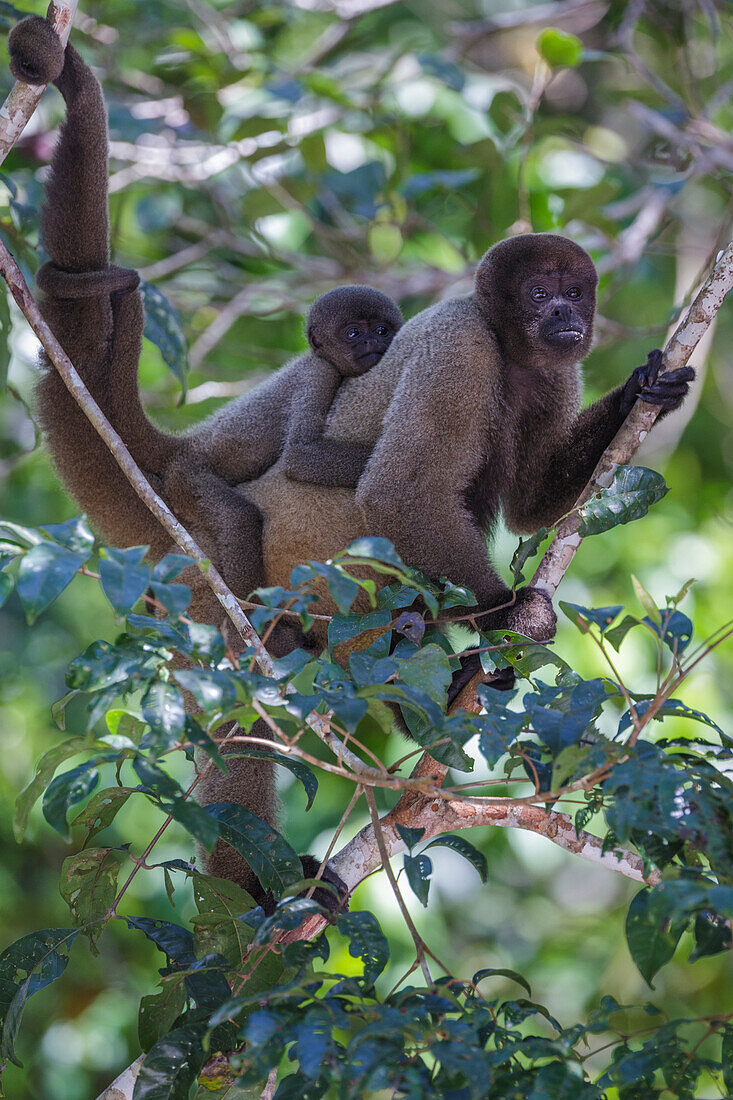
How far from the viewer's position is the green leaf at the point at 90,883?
284 cm

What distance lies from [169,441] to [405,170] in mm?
3258

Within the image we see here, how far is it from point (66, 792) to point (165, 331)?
294 cm

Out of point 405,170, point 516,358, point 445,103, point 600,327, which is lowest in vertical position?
point 516,358

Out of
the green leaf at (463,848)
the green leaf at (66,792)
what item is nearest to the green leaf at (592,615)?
the green leaf at (463,848)

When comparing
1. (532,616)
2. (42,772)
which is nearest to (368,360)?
(532,616)

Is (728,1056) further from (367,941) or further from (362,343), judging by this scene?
(362,343)

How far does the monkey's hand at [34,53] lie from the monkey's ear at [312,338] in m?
1.49

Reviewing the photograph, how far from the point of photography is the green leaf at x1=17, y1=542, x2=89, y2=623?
6.29ft

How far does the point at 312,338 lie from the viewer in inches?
176

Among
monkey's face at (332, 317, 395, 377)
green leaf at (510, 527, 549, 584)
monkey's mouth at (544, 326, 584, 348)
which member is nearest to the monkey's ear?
monkey's face at (332, 317, 395, 377)

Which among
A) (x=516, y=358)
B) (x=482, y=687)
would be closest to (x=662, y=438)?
(x=516, y=358)

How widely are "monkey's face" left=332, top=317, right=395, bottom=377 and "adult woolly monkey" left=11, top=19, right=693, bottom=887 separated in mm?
135

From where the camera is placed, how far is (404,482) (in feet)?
11.9

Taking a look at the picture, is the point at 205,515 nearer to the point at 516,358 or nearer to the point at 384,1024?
the point at 516,358
